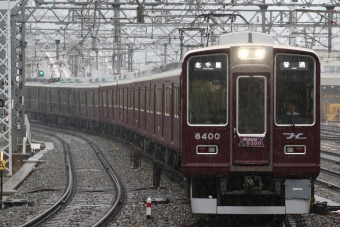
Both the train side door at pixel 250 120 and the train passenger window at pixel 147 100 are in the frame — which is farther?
the train passenger window at pixel 147 100

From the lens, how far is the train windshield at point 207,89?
1098cm

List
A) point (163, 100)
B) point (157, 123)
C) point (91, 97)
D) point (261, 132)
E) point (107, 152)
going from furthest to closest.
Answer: point (91, 97), point (107, 152), point (157, 123), point (163, 100), point (261, 132)

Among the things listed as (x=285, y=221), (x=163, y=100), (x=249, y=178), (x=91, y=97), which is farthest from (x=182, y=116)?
(x=91, y=97)

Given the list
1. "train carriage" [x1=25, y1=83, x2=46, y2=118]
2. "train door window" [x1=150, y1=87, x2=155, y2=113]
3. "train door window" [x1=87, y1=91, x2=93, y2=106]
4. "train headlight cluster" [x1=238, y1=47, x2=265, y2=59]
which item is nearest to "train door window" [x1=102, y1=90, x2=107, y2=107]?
"train door window" [x1=87, y1=91, x2=93, y2=106]

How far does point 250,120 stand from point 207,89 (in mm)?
739

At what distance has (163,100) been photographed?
17.9 m

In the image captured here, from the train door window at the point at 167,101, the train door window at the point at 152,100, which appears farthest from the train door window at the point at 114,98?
the train door window at the point at 167,101

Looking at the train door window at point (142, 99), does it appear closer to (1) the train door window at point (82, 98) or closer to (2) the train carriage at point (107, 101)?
(2) the train carriage at point (107, 101)

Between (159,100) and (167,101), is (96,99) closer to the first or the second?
(159,100)

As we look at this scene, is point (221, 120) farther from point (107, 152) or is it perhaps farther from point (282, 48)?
point (107, 152)

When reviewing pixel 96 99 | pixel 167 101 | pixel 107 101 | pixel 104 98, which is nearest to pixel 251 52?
pixel 167 101

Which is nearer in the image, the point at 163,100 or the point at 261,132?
the point at 261,132

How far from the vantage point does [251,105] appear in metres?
10.8

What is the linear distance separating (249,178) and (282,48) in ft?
6.00
